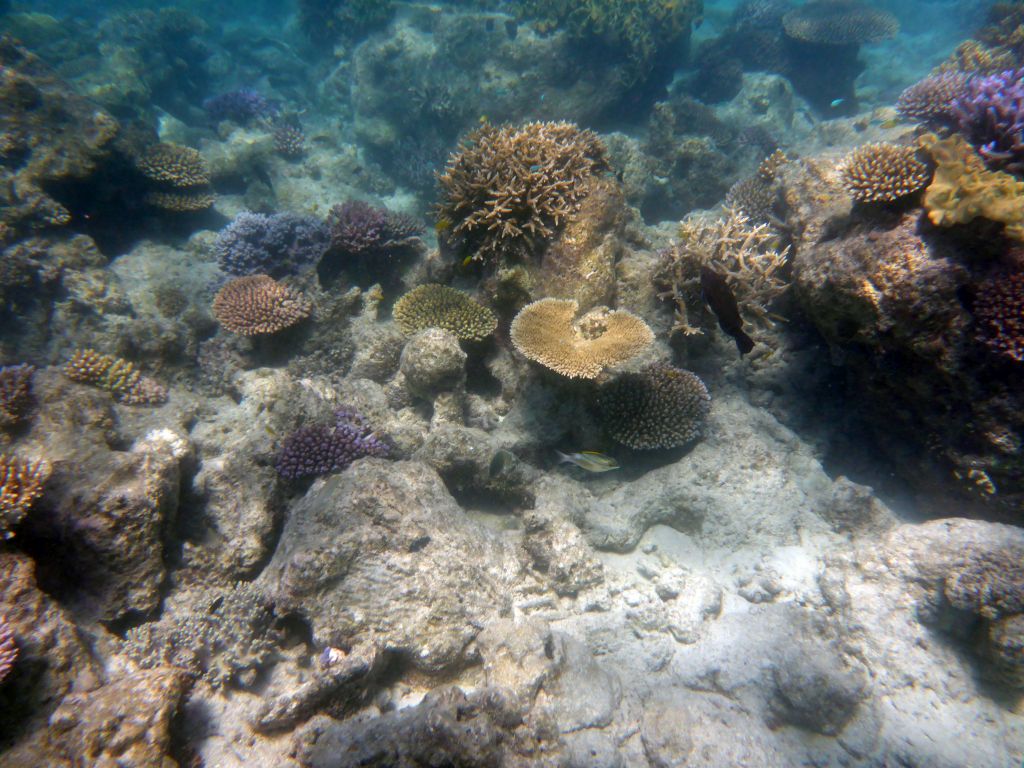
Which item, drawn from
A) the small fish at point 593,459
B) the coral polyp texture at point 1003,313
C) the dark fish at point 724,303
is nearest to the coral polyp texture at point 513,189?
the dark fish at point 724,303

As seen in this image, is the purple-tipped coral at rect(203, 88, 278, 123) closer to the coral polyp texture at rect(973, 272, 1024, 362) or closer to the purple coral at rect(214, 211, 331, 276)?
the purple coral at rect(214, 211, 331, 276)

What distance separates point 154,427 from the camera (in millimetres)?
5422

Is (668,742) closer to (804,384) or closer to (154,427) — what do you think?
(804,384)

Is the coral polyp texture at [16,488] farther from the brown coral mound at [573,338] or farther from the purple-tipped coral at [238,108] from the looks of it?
the purple-tipped coral at [238,108]

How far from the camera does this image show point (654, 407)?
5.21 m

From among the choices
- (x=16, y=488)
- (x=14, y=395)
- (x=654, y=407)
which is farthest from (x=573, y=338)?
(x=14, y=395)

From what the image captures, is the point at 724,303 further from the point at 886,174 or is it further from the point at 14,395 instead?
the point at 14,395

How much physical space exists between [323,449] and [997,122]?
7.39 meters

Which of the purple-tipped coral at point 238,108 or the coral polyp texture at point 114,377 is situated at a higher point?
the purple-tipped coral at point 238,108

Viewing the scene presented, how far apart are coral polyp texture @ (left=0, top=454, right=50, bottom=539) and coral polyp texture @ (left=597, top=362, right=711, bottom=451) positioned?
16.2ft

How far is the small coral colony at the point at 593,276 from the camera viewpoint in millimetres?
4094

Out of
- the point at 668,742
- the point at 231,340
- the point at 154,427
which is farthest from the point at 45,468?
the point at 668,742

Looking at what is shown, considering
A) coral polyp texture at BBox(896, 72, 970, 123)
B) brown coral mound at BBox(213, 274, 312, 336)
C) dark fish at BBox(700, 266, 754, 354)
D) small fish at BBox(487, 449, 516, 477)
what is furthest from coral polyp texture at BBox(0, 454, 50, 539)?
coral polyp texture at BBox(896, 72, 970, 123)

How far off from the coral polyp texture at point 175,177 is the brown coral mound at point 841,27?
704 inches
